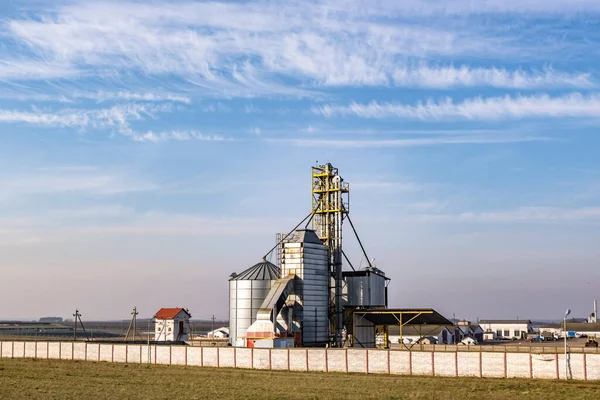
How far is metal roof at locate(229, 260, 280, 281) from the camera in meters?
79.9

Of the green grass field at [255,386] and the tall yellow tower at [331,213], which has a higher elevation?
the tall yellow tower at [331,213]

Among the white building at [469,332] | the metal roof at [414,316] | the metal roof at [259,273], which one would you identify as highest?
the metal roof at [259,273]

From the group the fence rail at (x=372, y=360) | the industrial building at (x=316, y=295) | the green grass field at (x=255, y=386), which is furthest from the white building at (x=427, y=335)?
the green grass field at (x=255, y=386)

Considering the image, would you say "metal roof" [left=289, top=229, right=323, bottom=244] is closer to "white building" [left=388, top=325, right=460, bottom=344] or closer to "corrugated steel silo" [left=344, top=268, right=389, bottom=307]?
"corrugated steel silo" [left=344, top=268, right=389, bottom=307]

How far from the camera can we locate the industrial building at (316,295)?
237 ft

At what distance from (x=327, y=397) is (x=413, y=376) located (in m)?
12.6

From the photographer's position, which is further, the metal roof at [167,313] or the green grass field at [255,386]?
the metal roof at [167,313]

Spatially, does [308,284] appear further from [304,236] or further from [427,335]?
[427,335]

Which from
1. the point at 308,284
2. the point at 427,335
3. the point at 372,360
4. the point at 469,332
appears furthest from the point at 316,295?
the point at 469,332

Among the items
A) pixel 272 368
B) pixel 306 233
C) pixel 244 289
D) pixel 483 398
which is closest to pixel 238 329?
pixel 244 289

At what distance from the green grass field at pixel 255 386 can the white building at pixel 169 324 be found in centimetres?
3753

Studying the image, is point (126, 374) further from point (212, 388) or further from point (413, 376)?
point (413, 376)

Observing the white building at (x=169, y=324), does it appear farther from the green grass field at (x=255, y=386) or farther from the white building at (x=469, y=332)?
the white building at (x=469, y=332)

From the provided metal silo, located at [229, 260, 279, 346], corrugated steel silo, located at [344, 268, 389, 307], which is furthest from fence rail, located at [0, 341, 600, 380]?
corrugated steel silo, located at [344, 268, 389, 307]
